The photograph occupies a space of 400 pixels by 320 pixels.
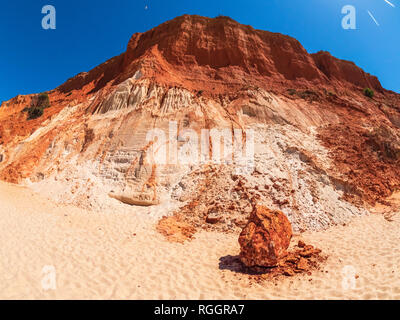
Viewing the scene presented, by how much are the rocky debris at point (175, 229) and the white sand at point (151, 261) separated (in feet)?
1.18

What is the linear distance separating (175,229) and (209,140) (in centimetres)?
672

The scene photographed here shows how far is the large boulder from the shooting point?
6070 millimetres

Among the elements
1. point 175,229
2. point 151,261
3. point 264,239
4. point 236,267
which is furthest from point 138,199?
point 264,239

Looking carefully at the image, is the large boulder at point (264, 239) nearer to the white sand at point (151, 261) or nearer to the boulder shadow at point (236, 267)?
the boulder shadow at point (236, 267)

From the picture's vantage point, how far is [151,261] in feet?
21.8

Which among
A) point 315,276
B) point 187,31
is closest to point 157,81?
point 187,31

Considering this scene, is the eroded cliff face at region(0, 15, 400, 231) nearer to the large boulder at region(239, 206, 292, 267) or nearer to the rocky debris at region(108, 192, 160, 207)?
the rocky debris at region(108, 192, 160, 207)

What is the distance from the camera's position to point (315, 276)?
559 cm

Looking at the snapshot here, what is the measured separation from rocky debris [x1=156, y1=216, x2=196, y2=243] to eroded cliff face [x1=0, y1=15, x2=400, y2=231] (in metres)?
0.60

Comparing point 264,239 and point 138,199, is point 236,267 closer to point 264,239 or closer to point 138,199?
point 264,239

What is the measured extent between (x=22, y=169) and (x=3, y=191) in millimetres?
2430
